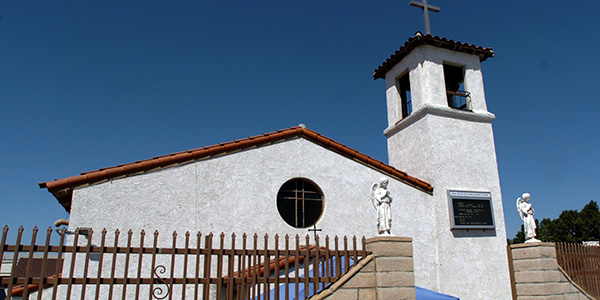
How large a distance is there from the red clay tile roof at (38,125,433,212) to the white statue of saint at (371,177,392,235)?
123 inches

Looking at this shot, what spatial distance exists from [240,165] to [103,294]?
3.70 metres

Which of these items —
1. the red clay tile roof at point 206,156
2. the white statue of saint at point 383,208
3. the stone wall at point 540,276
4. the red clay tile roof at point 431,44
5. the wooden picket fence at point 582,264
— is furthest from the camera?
the red clay tile roof at point 431,44

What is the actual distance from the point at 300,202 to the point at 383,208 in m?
2.96

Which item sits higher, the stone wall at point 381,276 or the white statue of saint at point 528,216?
the white statue of saint at point 528,216

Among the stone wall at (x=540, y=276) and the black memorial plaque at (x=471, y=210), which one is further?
the black memorial plaque at (x=471, y=210)

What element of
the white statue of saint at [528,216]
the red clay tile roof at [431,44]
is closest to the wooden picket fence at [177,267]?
the white statue of saint at [528,216]

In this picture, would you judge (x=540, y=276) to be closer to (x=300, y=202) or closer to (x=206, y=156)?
(x=300, y=202)

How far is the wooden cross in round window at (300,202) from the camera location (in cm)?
992

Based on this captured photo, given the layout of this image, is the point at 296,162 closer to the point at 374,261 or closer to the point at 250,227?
the point at 250,227

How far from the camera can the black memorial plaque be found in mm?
11195

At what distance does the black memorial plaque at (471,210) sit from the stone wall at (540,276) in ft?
3.99

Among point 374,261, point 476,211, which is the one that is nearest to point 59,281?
point 374,261

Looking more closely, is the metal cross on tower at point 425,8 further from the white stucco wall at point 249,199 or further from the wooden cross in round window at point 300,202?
the wooden cross in round window at point 300,202

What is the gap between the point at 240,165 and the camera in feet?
31.7
